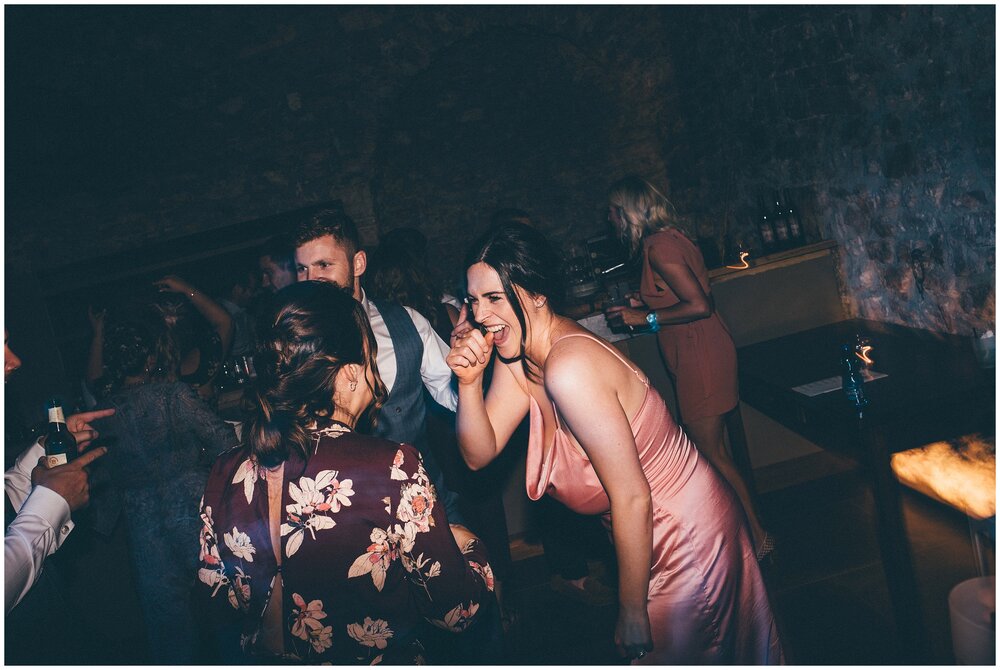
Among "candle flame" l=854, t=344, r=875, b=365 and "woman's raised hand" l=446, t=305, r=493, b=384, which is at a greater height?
"woman's raised hand" l=446, t=305, r=493, b=384

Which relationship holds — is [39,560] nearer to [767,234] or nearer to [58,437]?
[58,437]

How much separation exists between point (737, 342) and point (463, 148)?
124 inches

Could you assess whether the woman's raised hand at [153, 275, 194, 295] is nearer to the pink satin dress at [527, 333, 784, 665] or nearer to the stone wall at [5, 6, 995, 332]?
the stone wall at [5, 6, 995, 332]

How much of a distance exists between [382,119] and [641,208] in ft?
10.1

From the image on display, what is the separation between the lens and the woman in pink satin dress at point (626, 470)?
168 cm

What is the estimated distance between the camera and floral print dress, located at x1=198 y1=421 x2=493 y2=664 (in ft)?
4.88

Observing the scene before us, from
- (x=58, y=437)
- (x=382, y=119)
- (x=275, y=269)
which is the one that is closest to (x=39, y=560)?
(x=58, y=437)

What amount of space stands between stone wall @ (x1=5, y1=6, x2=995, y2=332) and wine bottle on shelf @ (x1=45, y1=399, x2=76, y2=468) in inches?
148

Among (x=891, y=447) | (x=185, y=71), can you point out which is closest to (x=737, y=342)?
(x=891, y=447)

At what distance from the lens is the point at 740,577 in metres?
1.88

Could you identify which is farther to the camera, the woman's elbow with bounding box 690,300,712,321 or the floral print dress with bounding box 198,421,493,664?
the woman's elbow with bounding box 690,300,712,321

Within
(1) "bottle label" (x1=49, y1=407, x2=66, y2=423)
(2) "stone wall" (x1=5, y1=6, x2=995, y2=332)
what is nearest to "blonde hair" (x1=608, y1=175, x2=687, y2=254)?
(2) "stone wall" (x1=5, y1=6, x2=995, y2=332)

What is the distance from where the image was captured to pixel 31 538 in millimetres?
1800

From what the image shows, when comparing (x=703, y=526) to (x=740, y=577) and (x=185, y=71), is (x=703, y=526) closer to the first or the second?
(x=740, y=577)
